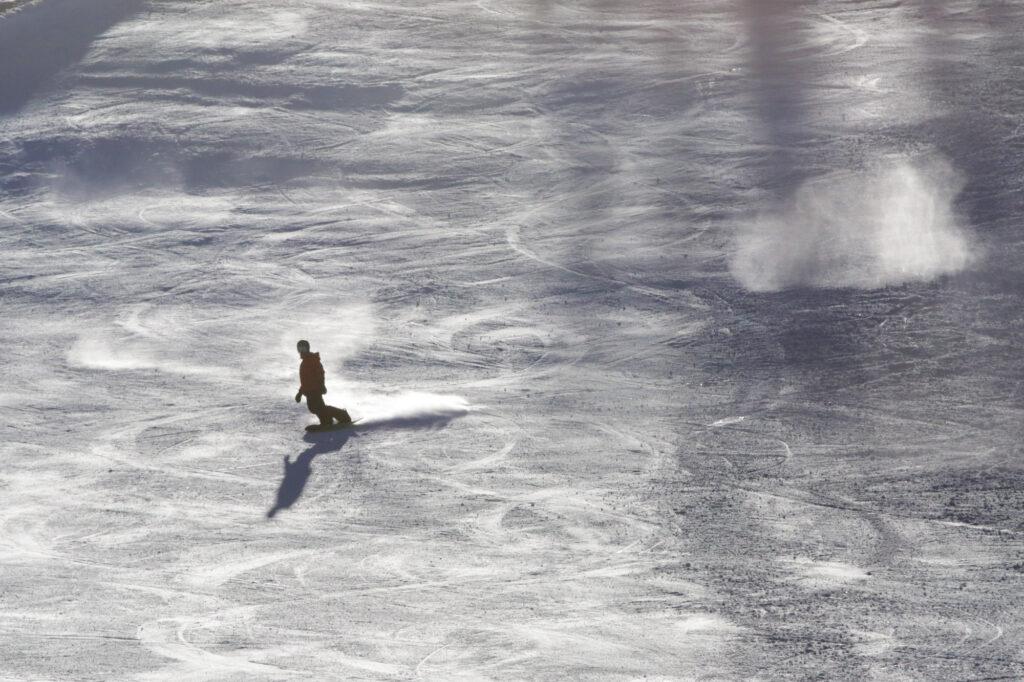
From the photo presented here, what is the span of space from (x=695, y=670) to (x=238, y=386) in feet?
25.8

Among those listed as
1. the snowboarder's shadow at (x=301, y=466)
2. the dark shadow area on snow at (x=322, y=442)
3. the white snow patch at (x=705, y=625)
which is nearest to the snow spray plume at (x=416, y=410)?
the dark shadow area on snow at (x=322, y=442)

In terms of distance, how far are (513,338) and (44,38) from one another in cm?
1518

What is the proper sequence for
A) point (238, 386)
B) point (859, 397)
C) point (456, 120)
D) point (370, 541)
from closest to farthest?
A: point (370, 541)
point (859, 397)
point (238, 386)
point (456, 120)

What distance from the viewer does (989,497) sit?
1094 cm

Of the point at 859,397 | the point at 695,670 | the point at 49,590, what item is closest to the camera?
the point at 695,670

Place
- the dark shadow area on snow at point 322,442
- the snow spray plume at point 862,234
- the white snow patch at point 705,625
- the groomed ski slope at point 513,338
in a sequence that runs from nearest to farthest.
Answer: the white snow patch at point 705,625, the groomed ski slope at point 513,338, the dark shadow area on snow at point 322,442, the snow spray plume at point 862,234

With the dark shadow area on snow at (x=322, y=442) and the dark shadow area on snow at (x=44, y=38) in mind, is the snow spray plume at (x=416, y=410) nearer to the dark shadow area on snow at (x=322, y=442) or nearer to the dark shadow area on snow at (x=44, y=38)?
the dark shadow area on snow at (x=322, y=442)

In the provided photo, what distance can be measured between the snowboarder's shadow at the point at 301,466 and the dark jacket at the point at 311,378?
429 millimetres

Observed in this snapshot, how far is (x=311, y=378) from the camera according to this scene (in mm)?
13461

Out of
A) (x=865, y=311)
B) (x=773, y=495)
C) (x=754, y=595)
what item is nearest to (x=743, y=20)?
(x=865, y=311)

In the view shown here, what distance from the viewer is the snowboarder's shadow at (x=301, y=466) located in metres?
11.9

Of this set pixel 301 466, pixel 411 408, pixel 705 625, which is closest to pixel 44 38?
pixel 411 408

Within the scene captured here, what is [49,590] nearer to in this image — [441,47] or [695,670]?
[695,670]

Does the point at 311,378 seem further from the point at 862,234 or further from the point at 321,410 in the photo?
the point at 862,234
